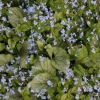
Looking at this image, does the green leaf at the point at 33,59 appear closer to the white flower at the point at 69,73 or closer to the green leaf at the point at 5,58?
the green leaf at the point at 5,58

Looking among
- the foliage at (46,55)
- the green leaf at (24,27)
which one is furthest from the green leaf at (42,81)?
the green leaf at (24,27)

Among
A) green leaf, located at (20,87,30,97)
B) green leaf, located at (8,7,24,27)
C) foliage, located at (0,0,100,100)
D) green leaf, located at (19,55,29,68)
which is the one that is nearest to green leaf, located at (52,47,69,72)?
foliage, located at (0,0,100,100)

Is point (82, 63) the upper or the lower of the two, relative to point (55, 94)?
upper

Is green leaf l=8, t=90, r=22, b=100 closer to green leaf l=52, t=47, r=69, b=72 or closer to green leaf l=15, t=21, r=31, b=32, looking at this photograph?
green leaf l=52, t=47, r=69, b=72

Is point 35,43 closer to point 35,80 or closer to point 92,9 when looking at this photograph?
point 35,80

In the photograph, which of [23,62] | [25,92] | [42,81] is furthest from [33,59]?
[25,92]

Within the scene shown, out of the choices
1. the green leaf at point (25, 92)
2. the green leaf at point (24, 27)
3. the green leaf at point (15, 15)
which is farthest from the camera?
the green leaf at point (15, 15)

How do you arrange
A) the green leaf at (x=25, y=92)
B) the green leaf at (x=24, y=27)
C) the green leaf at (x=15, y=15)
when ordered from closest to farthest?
the green leaf at (x=25, y=92)
the green leaf at (x=24, y=27)
the green leaf at (x=15, y=15)

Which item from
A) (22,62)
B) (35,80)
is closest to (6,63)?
(22,62)
